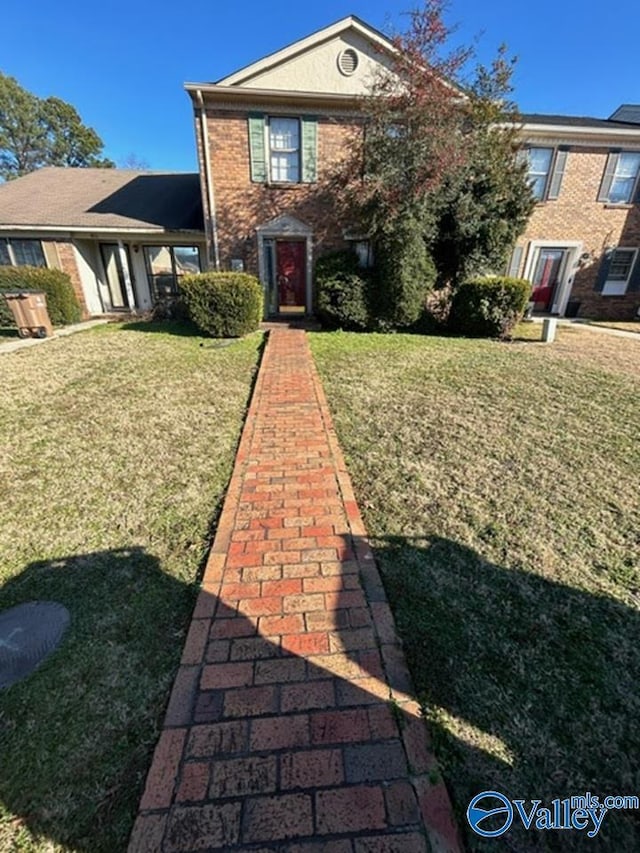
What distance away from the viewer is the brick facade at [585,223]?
470 inches

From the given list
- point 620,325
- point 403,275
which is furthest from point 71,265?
point 620,325

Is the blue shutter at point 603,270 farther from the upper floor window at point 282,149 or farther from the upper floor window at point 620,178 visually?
the upper floor window at point 282,149

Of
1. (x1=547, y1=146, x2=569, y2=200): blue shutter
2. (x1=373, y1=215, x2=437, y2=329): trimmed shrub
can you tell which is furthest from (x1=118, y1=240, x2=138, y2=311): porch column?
(x1=547, y1=146, x2=569, y2=200): blue shutter

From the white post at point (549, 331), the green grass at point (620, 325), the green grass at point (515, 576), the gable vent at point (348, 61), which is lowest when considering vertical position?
the green grass at point (515, 576)

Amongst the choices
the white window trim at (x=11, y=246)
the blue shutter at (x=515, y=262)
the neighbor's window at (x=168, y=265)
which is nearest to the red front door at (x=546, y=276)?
the blue shutter at (x=515, y=262)

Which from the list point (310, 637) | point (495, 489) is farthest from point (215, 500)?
point (495, 489)

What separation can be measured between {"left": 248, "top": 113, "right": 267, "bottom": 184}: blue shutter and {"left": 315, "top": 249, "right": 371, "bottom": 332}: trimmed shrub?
3132 mm

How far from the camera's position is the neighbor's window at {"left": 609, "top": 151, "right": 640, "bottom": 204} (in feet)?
39.4

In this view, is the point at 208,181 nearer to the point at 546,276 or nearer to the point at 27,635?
the point at 546,276

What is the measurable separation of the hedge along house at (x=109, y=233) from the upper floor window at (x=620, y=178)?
41.8 ft

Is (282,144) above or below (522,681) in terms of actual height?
above

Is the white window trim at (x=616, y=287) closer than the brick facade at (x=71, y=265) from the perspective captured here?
No

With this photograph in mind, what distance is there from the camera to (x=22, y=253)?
460 inches

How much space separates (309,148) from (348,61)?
229cm
